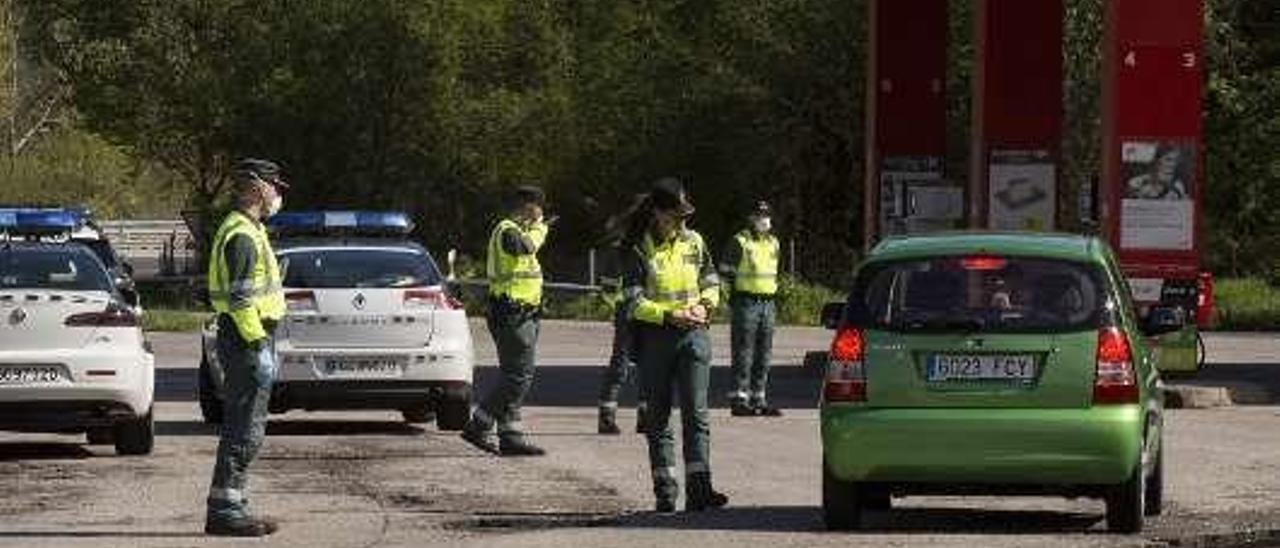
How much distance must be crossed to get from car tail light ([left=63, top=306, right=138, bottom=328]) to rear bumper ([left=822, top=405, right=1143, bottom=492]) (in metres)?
6.81

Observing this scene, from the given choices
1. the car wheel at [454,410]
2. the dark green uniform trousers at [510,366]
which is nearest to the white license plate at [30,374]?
the dark green uniform trousers at [510,366]

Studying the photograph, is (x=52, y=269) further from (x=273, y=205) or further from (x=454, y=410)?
(x=273, y=205)

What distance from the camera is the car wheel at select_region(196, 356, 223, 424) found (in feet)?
80.5

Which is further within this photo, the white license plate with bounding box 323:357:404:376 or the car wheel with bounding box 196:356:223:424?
the car wheel with bounding box 196:356:223:424

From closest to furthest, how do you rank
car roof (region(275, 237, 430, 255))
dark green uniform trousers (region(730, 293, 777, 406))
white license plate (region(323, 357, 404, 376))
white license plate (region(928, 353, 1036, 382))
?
white license plate (region(928, 353, 1036, 382)) < white license plate (region(323, 357, 404, 376)) < car roof (region(275, 237, 430, 255)) < dark green uniform trousers (region(730, 293, 777, 406))

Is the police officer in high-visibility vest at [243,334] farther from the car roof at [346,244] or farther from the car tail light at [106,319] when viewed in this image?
the car roof at [346,244]

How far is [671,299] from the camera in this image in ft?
55.0

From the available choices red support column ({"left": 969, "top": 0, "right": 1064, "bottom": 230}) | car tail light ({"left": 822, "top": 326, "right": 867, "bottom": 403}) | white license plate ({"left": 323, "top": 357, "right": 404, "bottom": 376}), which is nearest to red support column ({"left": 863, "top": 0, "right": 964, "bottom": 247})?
red support column ({"left": 969, "top": 0, "right": 1064, "bottom": 230})

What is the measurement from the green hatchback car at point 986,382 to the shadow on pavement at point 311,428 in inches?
340

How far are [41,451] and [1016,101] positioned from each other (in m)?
16.6

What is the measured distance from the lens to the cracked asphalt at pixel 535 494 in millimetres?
15570

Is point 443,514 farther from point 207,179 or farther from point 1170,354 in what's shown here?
point 207,179

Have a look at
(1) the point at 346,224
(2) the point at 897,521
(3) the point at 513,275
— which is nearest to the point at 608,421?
(3) the point at 513,275

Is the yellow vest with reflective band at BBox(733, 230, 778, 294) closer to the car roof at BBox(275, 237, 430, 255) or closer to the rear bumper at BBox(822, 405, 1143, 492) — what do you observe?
the car roof at BBox(275, 237, 430, 255)
